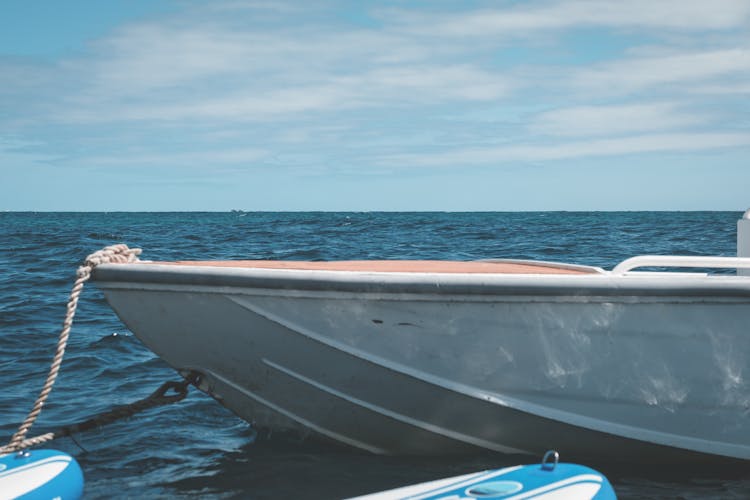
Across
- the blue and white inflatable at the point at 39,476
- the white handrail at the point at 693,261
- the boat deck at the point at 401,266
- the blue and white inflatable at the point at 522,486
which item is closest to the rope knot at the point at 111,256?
the boat deck at the point at 401,266

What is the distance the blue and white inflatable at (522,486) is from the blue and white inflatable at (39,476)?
1560 mm

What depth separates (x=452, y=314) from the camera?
4238 millimetres

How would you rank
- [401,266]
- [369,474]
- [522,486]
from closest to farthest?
[522,486]
[369,474]
[401,266]

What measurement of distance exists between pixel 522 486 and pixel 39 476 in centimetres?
238

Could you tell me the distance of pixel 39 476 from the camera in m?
3.91

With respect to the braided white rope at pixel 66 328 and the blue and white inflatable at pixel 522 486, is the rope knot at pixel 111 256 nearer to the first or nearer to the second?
the braided white rope at pixel 66 328

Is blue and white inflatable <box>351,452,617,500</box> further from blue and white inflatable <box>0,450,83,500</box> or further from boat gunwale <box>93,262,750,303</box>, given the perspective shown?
blue and white inflatable <box>0,450,83,500</box>

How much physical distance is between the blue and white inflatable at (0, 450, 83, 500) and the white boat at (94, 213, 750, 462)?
867mm

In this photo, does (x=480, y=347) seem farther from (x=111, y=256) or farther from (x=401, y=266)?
(x=111, y=256)

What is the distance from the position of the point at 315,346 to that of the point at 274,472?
3.20 feet

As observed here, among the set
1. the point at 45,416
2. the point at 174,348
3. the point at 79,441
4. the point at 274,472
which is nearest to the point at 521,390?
the point at 274,472

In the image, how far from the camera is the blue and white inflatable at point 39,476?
3.78 metres

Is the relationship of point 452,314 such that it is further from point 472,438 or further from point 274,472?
point 274,472

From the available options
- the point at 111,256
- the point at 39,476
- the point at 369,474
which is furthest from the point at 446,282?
the point at 39,476
